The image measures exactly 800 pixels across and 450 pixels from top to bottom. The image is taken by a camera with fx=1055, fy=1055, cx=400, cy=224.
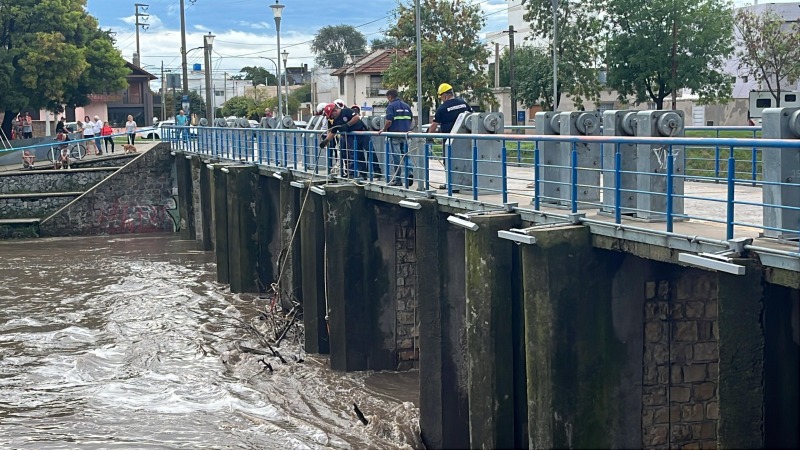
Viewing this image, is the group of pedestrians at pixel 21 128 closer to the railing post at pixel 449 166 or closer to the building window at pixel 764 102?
the building window at pixel 764 102

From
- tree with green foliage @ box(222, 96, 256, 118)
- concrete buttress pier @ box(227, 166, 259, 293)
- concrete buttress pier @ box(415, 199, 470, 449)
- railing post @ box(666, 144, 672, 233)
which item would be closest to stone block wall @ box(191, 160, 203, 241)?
concrete buttress pier @ box(227, 166, 259, 293)

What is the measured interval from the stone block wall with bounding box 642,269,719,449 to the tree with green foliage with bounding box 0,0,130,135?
111 ft

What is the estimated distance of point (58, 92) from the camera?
132ft

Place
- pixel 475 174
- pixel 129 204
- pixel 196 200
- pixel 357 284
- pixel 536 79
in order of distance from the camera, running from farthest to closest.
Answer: pixel 536 79, pixel 129 204, pixel 196 200, pixel 357 284, pixel 475 174

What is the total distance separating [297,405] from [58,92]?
2953 centimetres

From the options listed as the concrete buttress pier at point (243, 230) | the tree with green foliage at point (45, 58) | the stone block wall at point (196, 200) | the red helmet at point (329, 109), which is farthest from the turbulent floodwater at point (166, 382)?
the tree with green foliage at point (45, 58)

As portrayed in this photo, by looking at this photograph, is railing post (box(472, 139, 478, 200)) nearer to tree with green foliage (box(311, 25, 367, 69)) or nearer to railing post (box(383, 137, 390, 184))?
railing post (box(383, 137, 390, 184))

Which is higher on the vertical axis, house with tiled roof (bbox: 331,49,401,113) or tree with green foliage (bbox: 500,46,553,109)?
house with tiled roof (bbox: 331,49,401,113)

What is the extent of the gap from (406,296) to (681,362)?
622 cm

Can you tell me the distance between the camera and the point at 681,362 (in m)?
9.52

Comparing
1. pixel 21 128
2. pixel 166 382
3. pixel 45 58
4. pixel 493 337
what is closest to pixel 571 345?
pixel 493 337

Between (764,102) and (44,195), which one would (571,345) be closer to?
(44,195)

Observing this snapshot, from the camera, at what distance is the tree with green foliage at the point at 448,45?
3931cm

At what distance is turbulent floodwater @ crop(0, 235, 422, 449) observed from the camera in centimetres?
1304
